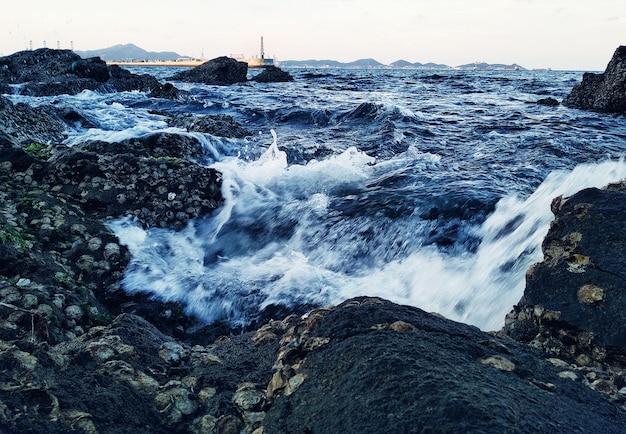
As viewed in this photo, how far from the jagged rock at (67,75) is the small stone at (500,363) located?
33455 mm

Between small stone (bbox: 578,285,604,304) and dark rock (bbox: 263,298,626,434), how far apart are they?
885mm

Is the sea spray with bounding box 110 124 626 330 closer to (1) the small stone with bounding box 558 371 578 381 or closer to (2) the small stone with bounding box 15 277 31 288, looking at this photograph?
(2) the small stone with bounding box 15 277 31 288

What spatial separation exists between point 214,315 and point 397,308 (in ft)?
9.49

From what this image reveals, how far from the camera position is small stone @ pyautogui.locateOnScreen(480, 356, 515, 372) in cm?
245

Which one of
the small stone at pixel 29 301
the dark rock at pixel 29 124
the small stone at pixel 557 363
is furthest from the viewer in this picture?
the dark rock at pixel 29 124

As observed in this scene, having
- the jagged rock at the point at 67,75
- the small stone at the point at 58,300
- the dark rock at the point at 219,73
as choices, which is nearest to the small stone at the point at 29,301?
the small stone at the point at 58,300

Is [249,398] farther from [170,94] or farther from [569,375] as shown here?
[170,94]

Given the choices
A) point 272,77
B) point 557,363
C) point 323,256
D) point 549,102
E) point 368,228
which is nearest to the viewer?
point 557,363

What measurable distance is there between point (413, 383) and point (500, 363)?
75cm

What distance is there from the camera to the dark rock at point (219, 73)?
52.5 m

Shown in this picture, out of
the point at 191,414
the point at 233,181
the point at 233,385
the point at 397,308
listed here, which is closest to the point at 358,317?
the point at 397,308

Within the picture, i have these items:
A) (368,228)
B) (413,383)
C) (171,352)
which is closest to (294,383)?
(413,383)

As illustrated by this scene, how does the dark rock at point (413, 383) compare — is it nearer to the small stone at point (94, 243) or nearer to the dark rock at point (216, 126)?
the small stone at point (94, 243)

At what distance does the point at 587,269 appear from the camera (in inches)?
142
